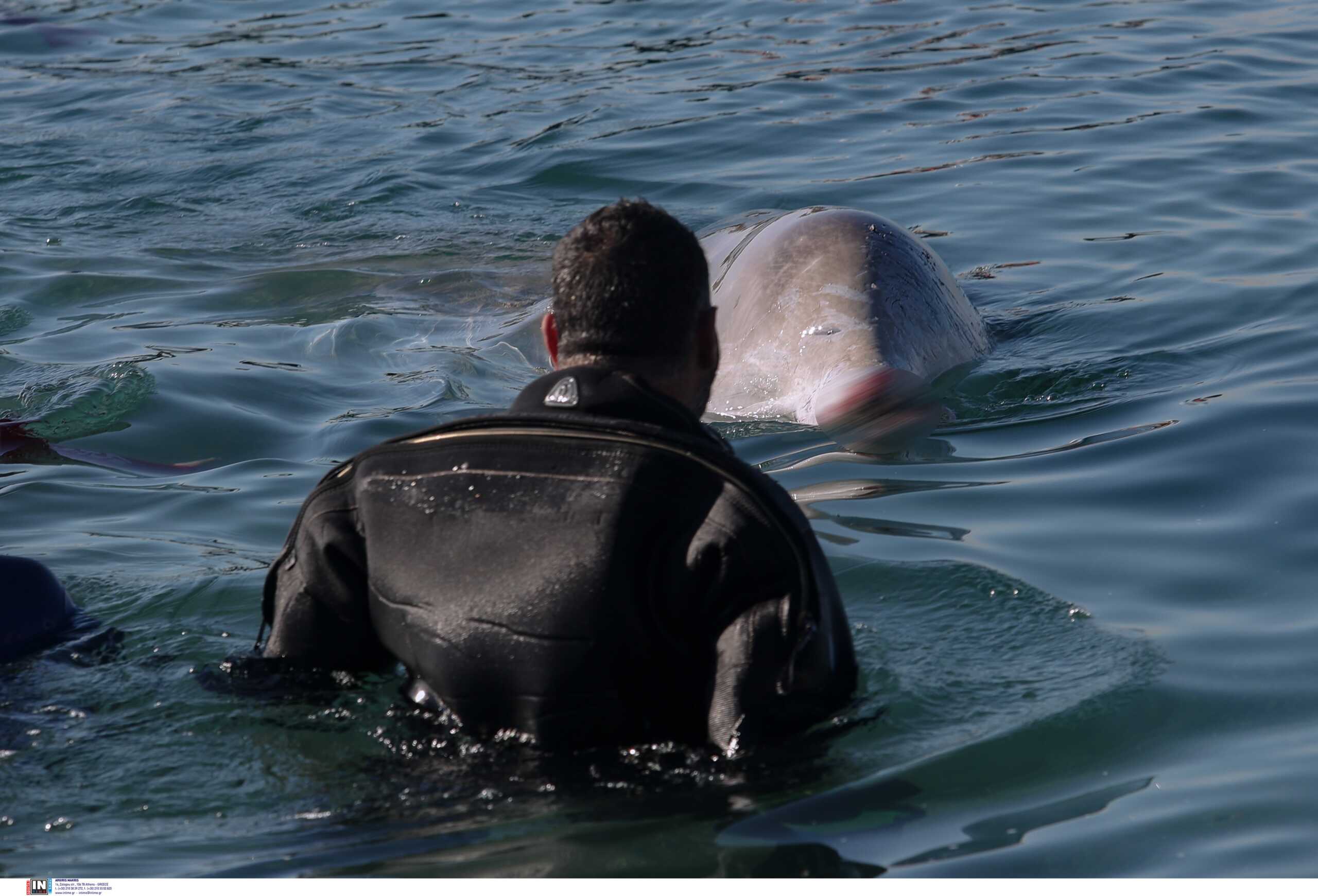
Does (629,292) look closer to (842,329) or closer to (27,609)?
(27,609)

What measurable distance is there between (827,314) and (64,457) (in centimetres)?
291

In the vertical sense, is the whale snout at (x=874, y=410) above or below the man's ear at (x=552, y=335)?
below

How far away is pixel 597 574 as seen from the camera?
9.81 feet

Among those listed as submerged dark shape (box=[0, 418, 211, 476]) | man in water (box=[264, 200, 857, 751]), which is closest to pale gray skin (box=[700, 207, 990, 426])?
submerged dark shape (box=[0, 418, 211, 476])

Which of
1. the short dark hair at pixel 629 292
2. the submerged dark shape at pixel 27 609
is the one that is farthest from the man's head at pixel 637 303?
the submerged dark shape at pixel 27 609

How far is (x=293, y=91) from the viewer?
1308cm

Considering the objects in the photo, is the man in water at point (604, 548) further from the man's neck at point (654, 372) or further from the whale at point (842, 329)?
the whale at point (842, 329)

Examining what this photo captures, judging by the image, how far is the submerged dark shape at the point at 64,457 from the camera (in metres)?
5.84

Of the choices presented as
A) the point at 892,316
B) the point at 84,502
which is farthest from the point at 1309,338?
the point at 84,502

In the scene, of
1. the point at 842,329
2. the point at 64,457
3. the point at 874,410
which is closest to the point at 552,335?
Result: the point at 874,410

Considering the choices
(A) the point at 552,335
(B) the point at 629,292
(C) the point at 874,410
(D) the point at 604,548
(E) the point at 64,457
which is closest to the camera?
(D) the point at 604,548

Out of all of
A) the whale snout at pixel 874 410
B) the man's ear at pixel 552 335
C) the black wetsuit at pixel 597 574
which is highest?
the man's ear at pixel 552 335

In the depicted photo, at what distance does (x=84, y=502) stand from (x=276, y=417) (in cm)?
104
